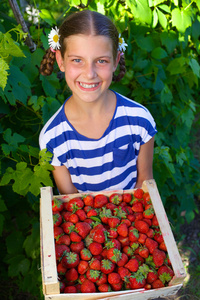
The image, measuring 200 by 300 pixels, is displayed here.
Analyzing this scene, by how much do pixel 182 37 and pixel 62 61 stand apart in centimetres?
133

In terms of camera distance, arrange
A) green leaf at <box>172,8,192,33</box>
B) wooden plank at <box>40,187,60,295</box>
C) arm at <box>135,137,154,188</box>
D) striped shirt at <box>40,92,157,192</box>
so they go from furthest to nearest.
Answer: green leaf at <box>172,8,192,33</box> < arm at <box>135,137,154,188</box> < striped shirt at <box>40,92,157,192</box> < wooden plank at <box>40,187,60,295</box>

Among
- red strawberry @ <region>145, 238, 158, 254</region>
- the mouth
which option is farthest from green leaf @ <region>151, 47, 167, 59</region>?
red strawberry @ <region>145, 238, 158, 254</region>

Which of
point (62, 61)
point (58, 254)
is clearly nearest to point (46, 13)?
point (62, 61)

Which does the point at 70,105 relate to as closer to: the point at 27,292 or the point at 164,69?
the point at 164,69

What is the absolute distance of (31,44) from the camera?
91.6 inches

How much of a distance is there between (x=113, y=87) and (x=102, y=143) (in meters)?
0.89

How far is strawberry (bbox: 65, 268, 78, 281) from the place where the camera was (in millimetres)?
1457

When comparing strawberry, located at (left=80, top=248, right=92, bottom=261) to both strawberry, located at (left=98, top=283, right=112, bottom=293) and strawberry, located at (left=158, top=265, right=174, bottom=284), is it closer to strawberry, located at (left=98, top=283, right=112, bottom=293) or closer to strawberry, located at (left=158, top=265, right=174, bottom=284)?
strawberry, located at (left=98, top=283, right=112, bottom=293)

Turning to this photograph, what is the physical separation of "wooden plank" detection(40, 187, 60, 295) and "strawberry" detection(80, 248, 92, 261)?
203 mm

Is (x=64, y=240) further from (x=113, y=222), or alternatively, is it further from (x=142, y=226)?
(x=142, y=226)

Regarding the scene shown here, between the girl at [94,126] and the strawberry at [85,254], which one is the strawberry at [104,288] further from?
the girl at [94,126]

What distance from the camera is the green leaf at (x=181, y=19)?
98.6 inches

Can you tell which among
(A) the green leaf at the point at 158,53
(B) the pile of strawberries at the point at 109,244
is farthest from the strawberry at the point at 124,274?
(A) the green leaf at the point at 158,53

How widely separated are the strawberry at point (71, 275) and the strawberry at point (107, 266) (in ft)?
0.41
